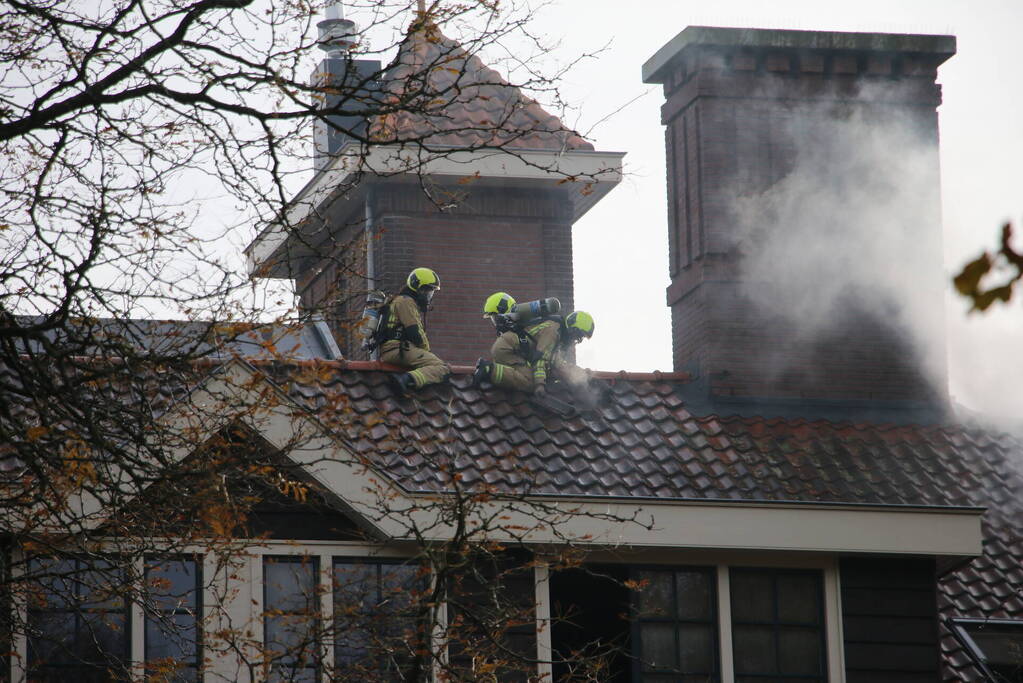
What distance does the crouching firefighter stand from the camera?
571 inches

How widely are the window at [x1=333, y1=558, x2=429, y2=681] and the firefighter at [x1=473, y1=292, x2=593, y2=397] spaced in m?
2.52

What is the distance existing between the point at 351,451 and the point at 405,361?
274cm

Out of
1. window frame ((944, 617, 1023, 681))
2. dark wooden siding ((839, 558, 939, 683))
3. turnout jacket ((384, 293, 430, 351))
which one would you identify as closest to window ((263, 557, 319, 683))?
turnout jacket ((384, 293, 430, 351))

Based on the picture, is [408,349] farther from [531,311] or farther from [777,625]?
[777,625]

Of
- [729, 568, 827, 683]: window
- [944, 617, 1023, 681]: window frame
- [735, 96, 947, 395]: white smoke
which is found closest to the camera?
[729, 568, 827, 683]: window

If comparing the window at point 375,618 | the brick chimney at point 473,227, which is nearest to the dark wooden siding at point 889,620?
the window at point 375,618

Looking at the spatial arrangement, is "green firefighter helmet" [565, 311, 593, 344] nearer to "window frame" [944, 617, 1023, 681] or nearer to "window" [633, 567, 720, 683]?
"window" [633, 567, 720, 683]

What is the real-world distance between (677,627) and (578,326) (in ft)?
11.3

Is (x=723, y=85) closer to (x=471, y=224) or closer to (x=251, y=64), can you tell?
(x=471, y=224)

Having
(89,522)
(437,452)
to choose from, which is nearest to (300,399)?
(437,452)

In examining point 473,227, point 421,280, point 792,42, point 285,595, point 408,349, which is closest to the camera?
point 285,595

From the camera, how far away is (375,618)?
1026 centimetres

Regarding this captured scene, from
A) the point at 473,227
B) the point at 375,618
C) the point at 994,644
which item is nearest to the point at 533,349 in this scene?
the point at 994,644

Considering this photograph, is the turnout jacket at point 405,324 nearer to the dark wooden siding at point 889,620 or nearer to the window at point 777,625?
the window at point 777,625
